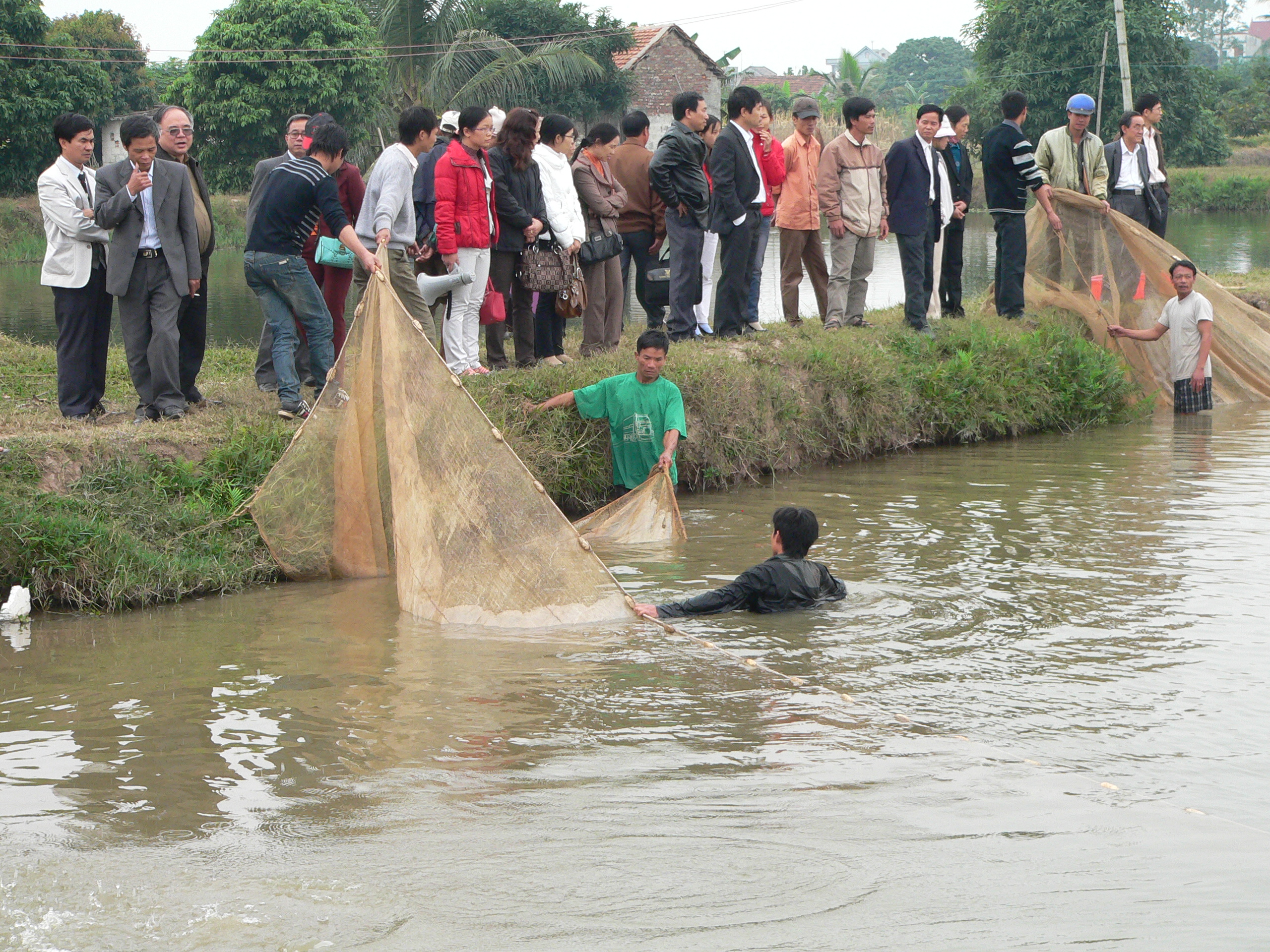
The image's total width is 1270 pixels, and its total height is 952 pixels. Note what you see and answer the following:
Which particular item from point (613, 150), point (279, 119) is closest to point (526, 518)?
point (613, 150)

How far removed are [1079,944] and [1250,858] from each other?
78 cm

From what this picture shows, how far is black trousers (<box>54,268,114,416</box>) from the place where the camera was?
7914mm

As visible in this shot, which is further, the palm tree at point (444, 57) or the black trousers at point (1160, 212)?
the palm tree at point (444, 57)

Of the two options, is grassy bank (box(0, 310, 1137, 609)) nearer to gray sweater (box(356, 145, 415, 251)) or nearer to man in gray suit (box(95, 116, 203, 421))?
man in gray suit (box(95, 116, 203, 421))

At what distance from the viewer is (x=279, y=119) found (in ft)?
110

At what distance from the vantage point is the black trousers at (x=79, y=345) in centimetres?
791

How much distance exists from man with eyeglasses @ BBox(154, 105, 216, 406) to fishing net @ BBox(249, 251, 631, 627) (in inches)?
70.8


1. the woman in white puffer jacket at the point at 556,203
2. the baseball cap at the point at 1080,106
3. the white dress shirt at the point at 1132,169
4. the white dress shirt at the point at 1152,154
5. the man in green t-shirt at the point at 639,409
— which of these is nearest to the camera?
the man in green t-shirt at the point at 639,409

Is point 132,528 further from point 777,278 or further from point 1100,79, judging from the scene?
point 1100,79

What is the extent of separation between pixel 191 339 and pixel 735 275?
429cm

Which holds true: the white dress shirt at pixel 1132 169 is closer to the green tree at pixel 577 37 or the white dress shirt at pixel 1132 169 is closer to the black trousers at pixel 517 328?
the black trousers at pixel 517 328

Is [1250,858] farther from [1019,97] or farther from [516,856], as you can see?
[1019,97]

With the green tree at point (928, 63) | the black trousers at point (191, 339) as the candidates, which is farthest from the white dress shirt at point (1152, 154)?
the green tree at point (928, 63)

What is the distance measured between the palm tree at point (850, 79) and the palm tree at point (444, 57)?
2259 cm
